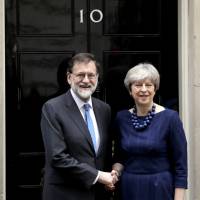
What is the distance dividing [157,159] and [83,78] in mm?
743

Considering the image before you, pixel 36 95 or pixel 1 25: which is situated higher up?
pixel 1 25

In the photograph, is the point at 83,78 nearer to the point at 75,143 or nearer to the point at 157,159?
the point at 75,143

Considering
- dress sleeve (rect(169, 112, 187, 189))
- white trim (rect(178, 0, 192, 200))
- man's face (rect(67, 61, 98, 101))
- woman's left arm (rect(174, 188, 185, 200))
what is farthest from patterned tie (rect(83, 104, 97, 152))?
white trim (rect(178, 0, 192, 200))

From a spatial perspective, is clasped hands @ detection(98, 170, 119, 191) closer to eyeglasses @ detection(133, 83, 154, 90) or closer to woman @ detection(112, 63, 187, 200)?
woman @ detection(112, 63, 187, 200)

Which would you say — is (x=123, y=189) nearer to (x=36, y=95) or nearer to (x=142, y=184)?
(x=142, y=184)

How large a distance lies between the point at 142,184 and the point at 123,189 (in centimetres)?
16

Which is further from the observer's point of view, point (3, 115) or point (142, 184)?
point (3, 115)

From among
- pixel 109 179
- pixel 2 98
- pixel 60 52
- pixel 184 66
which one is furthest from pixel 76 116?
pixel 184 66

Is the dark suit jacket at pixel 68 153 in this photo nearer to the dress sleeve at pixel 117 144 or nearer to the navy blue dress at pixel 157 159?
the dress sleeve at pixel 117 144

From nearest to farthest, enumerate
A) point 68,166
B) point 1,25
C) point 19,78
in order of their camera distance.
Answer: point 68,166
point 1,25
point 19,78

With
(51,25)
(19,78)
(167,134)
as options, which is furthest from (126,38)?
(167,134)

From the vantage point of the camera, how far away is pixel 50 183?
3820mm

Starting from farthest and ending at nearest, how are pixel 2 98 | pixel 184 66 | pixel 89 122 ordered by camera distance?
pixel 184 66 < pixel 2 98 < pixel 89 122

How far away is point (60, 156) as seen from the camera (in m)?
3.66
